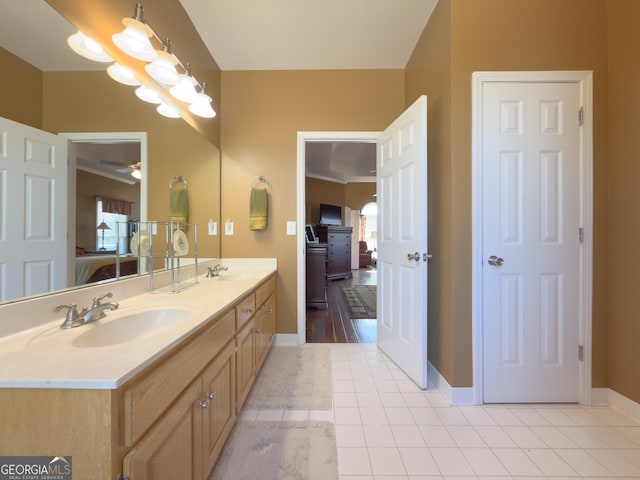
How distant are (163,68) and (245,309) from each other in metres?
1.42

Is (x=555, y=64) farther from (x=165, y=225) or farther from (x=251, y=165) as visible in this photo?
(x=165, y=225)

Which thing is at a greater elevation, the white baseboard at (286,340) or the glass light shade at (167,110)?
the glass light shade at (167,110)

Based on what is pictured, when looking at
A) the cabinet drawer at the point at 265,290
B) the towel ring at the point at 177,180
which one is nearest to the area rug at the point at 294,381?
the cabinet drawer at the point at 265,290

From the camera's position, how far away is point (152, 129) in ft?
4.85

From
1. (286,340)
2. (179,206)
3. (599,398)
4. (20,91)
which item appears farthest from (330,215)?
(20,91)

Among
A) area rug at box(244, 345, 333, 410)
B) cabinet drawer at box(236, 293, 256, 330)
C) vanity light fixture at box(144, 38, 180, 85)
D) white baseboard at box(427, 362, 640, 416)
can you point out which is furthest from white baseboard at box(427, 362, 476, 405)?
vanity light fixture at box(144, 38, 180, 85)

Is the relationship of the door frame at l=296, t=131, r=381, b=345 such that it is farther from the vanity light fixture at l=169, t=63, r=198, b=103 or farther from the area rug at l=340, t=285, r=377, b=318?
the area rug at l=340, t=285, r=377, b=318

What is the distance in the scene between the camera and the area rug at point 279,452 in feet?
3.68

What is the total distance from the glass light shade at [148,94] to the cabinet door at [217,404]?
1.41 meters

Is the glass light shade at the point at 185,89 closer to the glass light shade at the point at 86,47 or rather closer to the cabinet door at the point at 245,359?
the glass light shade at the point at 86,47

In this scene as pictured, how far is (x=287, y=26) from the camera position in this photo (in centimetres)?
194

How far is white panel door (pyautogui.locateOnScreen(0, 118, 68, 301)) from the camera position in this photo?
32.1 inches

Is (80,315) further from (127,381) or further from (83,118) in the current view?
(83,118)

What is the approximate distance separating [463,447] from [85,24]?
264 centimetres
